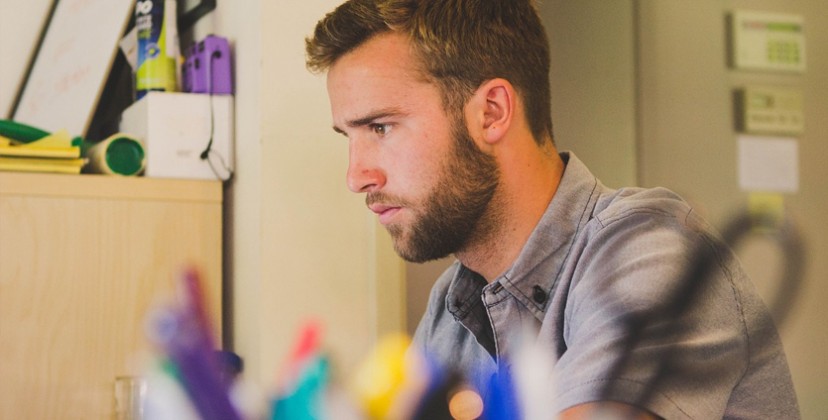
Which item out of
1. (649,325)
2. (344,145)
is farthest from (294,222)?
(649,325)

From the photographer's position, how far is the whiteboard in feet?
5.62

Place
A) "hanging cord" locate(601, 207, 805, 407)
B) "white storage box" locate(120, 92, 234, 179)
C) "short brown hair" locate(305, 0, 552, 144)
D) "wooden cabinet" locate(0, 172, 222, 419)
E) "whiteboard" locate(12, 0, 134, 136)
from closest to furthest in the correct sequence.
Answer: "hanging cord" locate(601, 207, 805, 407) → "short brown hair" locate(305, 0, 552, 144) → "wooden cabinet" locate(0, 172, 222, 419) → "white storage box" locate(120, 92, 234, 179) → "whiteboard" locate(12, 0, 134, 136)

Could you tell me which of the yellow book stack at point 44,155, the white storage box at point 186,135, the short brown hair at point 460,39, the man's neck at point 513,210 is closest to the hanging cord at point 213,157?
the white storage box at point 186,135

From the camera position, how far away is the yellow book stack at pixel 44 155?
1.41 metres

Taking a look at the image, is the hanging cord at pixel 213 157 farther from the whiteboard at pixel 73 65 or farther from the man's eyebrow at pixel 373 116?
the man's eyebrow at pixel 373 116

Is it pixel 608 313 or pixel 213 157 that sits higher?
pixel 213 157

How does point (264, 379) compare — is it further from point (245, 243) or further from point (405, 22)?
point (405, 22)

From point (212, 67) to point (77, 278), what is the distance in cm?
41

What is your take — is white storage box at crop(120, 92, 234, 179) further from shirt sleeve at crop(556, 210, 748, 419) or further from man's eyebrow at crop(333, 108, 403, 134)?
shirt sleeve at crop(556, 210, 748, 419)

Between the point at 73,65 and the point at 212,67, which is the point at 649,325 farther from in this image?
the point at 73,65

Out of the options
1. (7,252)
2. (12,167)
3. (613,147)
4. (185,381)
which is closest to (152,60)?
(12,167)

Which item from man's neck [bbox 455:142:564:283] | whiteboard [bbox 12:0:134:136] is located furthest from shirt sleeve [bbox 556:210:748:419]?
whiteboard [bbox 12:0:134:136]

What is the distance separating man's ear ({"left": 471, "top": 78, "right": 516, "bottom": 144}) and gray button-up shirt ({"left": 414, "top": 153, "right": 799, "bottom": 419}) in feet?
0.31

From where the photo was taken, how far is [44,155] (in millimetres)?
1424
